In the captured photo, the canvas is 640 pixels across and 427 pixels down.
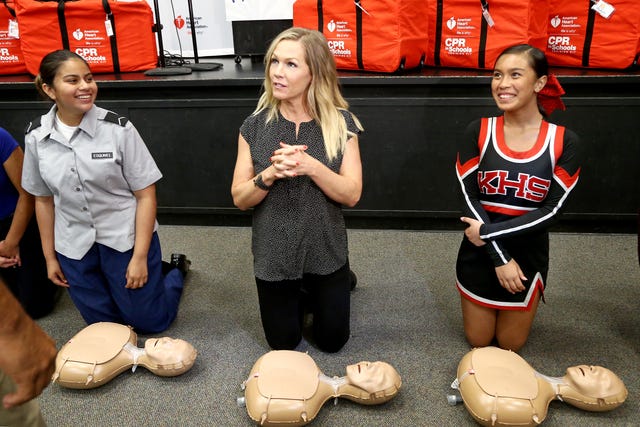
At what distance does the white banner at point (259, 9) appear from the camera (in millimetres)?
3225

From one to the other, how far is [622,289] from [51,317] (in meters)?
2.37

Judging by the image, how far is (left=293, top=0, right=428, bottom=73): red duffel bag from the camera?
2535 millimetres

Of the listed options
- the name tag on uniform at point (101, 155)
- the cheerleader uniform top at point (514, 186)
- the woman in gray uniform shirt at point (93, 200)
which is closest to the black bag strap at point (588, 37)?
the cheerleader uniform top at point (514, 186)

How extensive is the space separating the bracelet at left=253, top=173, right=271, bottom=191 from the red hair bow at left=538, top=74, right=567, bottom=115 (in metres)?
0.91

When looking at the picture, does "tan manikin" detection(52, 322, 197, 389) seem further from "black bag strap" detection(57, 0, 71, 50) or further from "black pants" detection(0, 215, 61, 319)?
"black bag strap" detection(57, 0, 71, 50)

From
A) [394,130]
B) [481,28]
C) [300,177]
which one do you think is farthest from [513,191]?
[481,28]

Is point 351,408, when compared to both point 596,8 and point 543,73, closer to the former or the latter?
point 543,73

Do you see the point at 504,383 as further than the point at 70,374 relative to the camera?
No

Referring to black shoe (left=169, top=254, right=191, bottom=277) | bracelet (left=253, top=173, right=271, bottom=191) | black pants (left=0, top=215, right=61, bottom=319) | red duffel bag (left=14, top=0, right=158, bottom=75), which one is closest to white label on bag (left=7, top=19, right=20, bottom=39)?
red duffel bag (left=14, top=0, right=158, bottom=75)

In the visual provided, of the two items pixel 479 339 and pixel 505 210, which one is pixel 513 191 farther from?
pixel 479 339

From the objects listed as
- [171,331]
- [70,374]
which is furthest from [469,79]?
[70,374]

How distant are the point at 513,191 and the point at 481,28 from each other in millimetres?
1169

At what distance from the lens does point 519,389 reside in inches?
60.5

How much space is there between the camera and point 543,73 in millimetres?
1644
